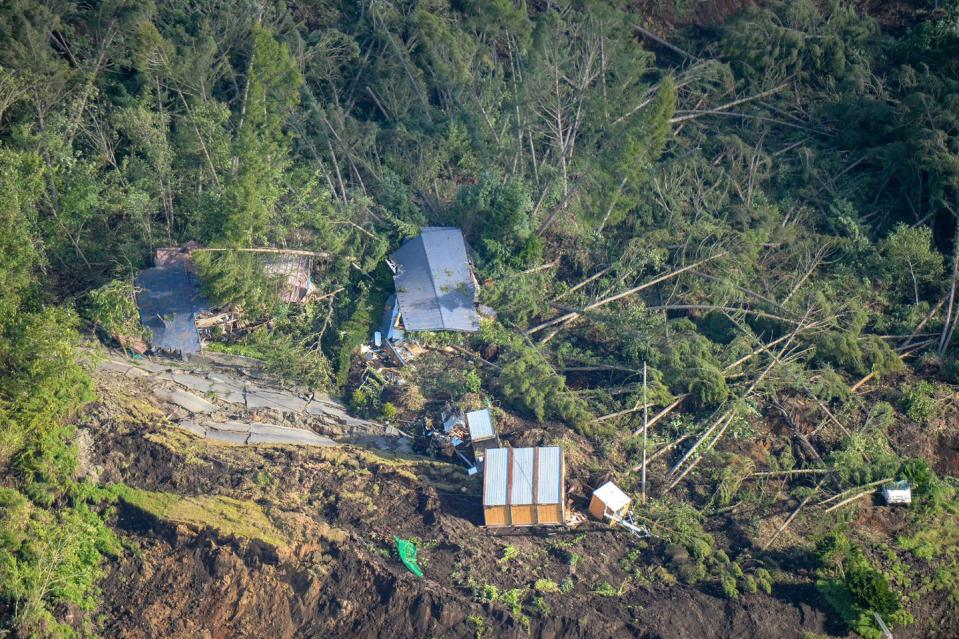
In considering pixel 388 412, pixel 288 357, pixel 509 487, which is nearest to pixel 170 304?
pixel 288 357

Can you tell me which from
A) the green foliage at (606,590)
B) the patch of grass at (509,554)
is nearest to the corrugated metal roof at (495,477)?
the patch of grass at (509,554)

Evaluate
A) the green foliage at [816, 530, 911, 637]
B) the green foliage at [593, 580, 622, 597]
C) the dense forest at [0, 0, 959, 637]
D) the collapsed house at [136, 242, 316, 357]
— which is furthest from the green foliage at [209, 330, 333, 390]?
the green foliage at [816, 530, 911, 637]

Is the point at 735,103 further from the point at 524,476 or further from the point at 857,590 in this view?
the point at 857,590

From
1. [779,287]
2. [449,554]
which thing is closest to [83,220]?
[449,554]

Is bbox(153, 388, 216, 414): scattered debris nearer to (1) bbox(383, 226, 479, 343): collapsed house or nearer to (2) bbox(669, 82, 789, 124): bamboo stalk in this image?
(1) bbox(383, 226, 479, 343): collapsed house

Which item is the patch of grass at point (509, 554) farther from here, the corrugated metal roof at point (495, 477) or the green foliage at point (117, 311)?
the green foliage at point (117, 311)

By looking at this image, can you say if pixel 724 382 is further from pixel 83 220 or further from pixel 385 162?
pixel 83 220
